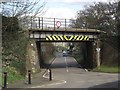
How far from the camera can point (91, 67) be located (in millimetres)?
55375

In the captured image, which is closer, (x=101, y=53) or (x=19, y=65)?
(x=19, y=65)

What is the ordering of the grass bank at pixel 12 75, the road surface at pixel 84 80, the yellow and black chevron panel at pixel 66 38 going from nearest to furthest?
the road surface at pixel 84 80 < the grass bank at pixel 12 75 < the yellow and black chevron panel at pixel 66 38

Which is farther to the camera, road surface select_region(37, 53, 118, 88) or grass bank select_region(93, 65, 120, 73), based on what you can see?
grass bank select_region(93, 65, 120, 73)

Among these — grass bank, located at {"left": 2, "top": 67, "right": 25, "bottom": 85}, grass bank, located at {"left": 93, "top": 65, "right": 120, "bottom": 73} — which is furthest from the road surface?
grass bank, located at {"left": 2, "top": 67, "right": 25, "bottom": 85}

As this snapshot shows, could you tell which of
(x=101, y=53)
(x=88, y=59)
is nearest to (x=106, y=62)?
(x=101, y=53)

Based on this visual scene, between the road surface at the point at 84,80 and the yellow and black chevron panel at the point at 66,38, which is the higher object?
the yellow and black chevron panel at the point at 66,38

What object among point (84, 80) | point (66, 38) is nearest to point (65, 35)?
point (66, 38)

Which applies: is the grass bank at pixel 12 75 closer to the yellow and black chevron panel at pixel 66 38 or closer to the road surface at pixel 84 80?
the road surface at pixel 84 80

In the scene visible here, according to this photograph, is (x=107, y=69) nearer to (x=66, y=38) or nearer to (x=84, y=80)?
(x=66, y=38)

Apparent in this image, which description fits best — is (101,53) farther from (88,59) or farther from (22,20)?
(22,20)

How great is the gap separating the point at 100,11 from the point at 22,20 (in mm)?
63748

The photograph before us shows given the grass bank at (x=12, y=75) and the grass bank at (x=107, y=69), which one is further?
the grass bank at (x=107, y=69)

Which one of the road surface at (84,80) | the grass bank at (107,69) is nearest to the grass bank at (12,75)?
the road surface at (84,80)

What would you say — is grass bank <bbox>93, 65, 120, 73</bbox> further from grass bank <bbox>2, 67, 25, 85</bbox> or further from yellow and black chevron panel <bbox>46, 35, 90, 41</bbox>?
grass bank <bbox>2, 67, 25, 85</bbox>
